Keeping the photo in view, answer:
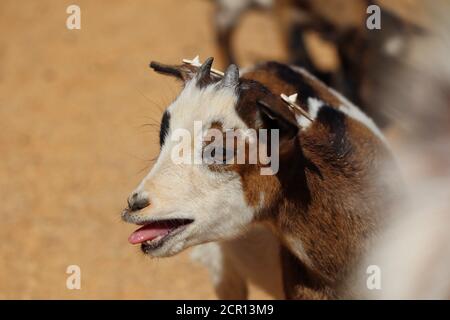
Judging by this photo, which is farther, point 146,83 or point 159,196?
point 146,83

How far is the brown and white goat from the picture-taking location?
157 inches

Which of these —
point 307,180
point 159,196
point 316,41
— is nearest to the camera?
point 159,196

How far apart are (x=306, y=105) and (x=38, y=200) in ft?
11.7

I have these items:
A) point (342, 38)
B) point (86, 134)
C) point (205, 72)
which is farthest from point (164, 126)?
point (342, 38)

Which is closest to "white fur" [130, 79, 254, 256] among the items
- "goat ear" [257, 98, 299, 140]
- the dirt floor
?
"goat ear" [257, 98, 299, 140]

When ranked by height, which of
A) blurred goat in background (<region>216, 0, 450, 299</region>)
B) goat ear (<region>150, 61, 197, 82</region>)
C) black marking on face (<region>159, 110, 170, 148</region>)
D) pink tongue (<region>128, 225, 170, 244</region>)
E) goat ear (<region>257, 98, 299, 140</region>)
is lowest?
pink tongue (<region>128, 225, 170, 244</region>)

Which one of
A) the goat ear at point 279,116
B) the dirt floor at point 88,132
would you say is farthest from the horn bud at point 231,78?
the dirt floor at point 88,132

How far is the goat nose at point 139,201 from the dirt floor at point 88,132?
1.36 m

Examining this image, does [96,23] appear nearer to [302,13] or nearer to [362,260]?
[302,13]

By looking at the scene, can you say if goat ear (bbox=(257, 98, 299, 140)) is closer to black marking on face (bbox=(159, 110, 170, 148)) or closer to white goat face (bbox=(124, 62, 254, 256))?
white goat face (bbox=(124, 62, 254, 256))

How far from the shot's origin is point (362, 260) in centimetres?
438

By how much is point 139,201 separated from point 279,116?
0.74 m

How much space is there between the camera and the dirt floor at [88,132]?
6.54 meters
